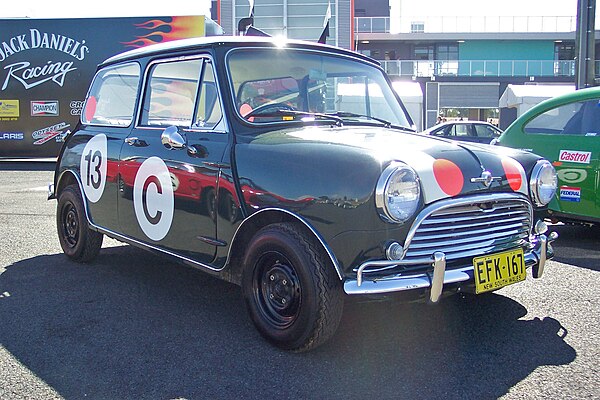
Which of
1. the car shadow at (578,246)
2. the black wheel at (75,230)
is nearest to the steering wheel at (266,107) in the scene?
the black wheel at (75,230)

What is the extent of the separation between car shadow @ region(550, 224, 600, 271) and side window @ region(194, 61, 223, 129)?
139 inches

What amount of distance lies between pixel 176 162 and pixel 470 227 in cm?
189

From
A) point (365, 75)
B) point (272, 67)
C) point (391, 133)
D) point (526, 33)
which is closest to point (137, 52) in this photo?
point (272, 67)

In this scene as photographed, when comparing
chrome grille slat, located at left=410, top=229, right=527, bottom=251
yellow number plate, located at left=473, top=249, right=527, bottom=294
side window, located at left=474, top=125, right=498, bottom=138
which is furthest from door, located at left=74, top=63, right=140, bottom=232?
side window, located at left=474, top=125, right=498, bottom=138

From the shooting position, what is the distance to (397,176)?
300cm

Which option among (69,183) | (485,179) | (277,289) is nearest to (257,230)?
(277,289)

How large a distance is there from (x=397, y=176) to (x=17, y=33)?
17.0 metres

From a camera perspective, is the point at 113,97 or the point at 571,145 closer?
the point at 113,97

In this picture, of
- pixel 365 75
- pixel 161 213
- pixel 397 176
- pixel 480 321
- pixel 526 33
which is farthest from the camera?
pixel 526 33

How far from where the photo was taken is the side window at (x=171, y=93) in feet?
Answer: 13.5

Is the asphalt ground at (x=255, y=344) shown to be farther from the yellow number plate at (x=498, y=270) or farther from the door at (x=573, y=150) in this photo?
the door at (x=573, y=150)

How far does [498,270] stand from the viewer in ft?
10.7

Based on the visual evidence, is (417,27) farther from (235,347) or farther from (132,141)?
(235,347)

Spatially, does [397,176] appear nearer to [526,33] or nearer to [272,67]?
[272,67]
